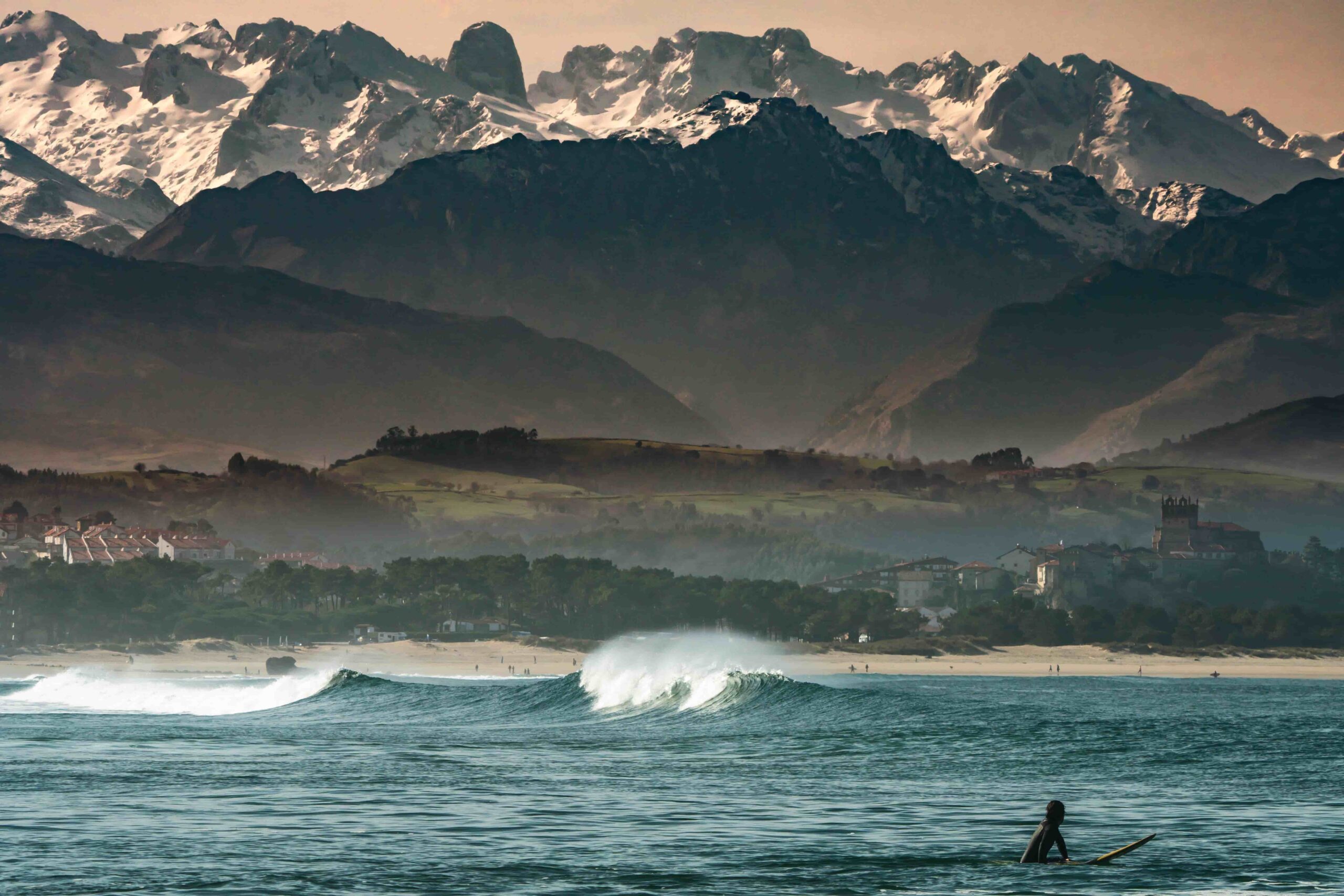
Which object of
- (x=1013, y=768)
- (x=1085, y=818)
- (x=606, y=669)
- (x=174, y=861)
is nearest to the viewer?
(x=174, y=861)

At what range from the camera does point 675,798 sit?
3019 inches

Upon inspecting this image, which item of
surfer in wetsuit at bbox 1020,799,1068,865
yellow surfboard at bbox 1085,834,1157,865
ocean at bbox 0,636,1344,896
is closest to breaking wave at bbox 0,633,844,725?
ocean at bbox 0,636,1344,896

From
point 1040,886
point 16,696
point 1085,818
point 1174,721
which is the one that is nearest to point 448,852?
point 1040,886

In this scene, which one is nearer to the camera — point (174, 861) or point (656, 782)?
point (174, 861)

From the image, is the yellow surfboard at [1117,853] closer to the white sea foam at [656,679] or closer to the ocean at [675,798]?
the ocean at [675,798]

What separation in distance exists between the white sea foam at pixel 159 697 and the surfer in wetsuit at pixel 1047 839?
9425 cm

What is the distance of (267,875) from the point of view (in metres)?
57.1

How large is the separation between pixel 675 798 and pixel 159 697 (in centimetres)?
9825

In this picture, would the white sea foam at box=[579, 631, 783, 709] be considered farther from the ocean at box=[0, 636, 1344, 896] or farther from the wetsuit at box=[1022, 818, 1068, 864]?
the wetsuit at box=[1022, 818, 1068, 864]

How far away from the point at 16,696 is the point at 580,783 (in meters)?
111

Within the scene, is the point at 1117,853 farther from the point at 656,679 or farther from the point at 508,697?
the point at 508,697

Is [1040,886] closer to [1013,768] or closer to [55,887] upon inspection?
[55,887]

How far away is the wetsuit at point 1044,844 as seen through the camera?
57.5 m

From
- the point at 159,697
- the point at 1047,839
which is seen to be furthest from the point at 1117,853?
the point at 159,697
